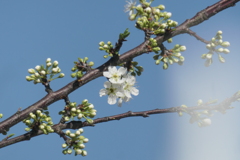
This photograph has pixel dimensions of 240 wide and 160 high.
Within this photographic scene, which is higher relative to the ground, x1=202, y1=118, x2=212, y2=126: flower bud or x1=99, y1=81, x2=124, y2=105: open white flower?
x1=99, y1=81, x2=124, y2=105: open white flower

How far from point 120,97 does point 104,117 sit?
16.0 inches

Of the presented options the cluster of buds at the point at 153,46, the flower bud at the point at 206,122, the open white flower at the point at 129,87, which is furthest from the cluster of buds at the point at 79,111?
the flower bud at the point at 206,122

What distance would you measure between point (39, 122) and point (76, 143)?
0.63 metres

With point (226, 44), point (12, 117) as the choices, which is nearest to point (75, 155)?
point (12, 117)

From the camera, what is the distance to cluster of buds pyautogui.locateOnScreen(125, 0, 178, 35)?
4.73m

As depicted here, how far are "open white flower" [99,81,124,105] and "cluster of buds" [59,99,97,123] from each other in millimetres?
268

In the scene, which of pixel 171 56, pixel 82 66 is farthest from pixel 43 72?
pixel 171 56

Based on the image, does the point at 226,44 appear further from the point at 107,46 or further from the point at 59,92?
the point at 59,92

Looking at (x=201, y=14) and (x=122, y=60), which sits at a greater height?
(x=201, y=14)

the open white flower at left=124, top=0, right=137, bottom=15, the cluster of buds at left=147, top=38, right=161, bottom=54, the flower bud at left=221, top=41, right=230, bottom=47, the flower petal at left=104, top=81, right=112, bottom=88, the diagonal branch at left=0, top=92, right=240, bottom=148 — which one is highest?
the open white flower at left=124, top=0, right=137, bottom=15

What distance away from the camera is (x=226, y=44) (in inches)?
184

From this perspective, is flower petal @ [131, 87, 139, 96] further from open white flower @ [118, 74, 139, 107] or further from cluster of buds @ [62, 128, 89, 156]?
cluster of buds @ [62, 128, 89, 156]

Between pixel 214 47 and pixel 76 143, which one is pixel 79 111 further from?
pixel 214 47

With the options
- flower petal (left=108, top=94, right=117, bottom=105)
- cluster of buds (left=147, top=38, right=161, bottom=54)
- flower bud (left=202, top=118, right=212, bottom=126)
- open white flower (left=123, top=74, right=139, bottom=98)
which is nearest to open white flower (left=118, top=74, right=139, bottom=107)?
open white flower (left=123, top=74, right=139, bottom=98)
